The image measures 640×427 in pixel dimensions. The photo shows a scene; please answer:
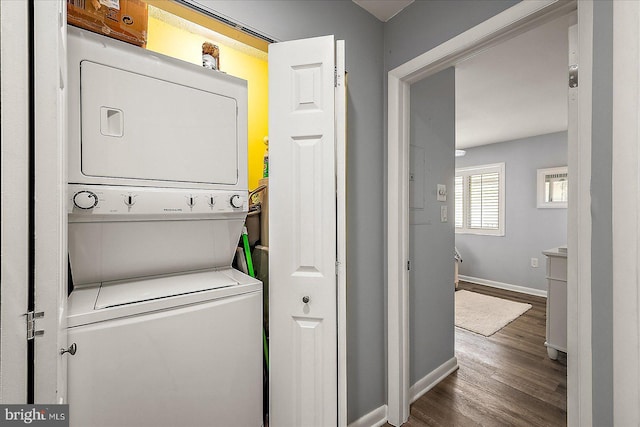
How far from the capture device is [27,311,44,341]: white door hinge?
0.50 m

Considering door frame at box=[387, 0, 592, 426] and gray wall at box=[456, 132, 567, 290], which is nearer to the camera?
door frame at box=[387, 0, 592, 426]

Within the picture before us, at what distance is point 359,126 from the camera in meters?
1.61

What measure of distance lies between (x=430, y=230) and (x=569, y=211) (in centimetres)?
109

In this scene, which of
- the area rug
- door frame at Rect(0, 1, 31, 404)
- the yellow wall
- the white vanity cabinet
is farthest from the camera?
the area rug

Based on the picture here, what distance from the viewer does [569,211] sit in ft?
3.58

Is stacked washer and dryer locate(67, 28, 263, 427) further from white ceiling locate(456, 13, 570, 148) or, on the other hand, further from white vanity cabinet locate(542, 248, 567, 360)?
white vanity cabinet locate(542, 248, 567, 360)

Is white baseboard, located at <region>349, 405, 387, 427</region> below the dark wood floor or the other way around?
the other way around

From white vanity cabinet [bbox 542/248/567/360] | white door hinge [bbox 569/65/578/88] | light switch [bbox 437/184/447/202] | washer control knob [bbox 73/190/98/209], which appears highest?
white door hinge [bbox 569/65/578/88]

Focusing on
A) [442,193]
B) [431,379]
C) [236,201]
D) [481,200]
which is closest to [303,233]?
[236,201]

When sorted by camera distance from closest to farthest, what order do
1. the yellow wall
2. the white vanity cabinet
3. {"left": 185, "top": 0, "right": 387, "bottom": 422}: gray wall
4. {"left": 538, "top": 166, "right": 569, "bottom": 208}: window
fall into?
{"left": 185, "top": 0, "right": 387, "bottom": 422}: gray wall < the yellow wall < the white vanity cabinet < {"left": 538, "top": 166, "right": 569, "bottom": 208}: window

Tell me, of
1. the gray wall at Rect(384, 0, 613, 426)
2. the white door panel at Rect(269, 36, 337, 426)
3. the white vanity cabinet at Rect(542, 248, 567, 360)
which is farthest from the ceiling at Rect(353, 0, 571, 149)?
the white vanity cabinet at Rect(542, 248, 567, 360)

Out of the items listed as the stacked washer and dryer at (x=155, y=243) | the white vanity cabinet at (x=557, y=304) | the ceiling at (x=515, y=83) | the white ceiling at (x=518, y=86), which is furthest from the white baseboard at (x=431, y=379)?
the white ceiling at (x=518, y=86)

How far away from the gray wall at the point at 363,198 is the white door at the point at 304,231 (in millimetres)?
367

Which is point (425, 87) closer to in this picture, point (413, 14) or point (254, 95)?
point (413, 14)
